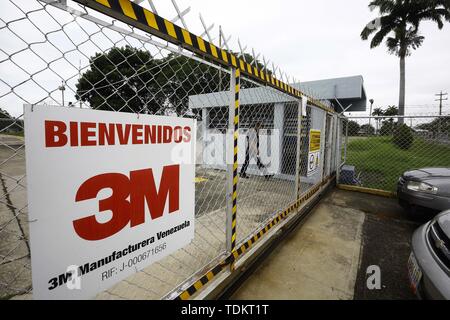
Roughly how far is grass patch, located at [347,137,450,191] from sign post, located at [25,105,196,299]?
6.93m

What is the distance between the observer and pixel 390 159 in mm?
10734

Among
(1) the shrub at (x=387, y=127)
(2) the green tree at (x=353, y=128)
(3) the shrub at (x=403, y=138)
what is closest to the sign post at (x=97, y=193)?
(1) the shrub at (x=387, y=127)

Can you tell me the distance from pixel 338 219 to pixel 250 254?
2588 millimetres

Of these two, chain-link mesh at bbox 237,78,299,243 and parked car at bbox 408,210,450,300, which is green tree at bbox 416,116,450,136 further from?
parked car at bbox 408,210,450,300

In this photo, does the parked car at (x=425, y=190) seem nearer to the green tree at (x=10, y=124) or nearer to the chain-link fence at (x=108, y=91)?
the chain-link fence at (x=108, y=91)

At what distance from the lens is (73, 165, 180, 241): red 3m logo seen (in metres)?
1.01

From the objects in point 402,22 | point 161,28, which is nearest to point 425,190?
point 161,28

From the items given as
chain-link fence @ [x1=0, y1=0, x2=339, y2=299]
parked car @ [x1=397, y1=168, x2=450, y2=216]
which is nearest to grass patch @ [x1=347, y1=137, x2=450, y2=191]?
parked car @ [x1=397, y1=168, x2=450, y2=216]

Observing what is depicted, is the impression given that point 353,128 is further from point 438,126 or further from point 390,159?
point 390,159

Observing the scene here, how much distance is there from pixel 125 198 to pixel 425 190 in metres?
4.56

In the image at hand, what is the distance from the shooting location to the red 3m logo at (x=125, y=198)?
3.30 ft

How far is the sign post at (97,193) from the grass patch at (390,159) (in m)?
6.93

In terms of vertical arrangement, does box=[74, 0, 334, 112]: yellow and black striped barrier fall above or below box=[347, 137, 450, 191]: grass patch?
above

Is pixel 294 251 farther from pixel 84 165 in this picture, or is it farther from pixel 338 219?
pixel 84 165
